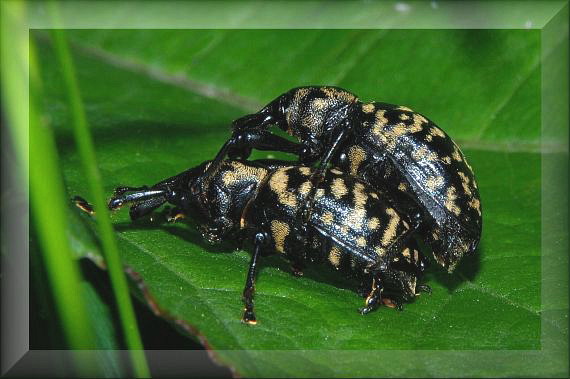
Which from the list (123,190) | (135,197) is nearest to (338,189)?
(135,197)

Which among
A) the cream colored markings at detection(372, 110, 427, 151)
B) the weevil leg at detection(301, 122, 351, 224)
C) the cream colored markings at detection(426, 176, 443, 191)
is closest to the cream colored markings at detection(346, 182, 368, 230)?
the weevil leg at detection(301, 122, 351, 224)

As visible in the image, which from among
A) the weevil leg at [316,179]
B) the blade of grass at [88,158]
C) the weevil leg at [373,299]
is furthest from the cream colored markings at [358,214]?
the blade of grass at [88,158]

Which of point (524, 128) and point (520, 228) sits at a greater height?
point (524, 128)

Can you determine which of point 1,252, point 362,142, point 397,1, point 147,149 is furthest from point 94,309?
point 397,1

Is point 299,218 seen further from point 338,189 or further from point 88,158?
point 88,158

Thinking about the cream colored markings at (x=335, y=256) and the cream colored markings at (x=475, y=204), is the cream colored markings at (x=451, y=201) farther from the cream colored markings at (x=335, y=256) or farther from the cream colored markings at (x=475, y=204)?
the cream colored markings at (x=335, y=256)

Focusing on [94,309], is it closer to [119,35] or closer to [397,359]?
[397,359]

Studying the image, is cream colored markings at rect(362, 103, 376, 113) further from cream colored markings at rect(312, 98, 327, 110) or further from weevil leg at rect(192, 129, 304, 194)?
weevil leg at rect(192, 129, 304, 194)
